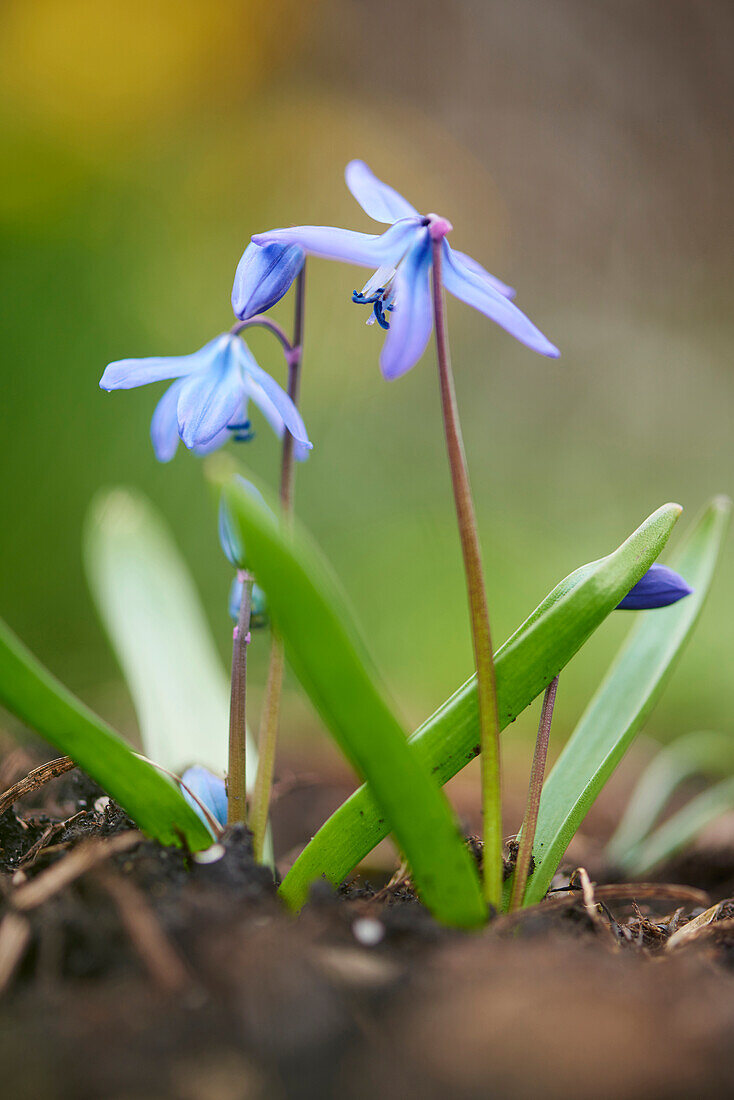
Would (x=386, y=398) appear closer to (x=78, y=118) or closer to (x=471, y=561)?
(x=78, y=118)

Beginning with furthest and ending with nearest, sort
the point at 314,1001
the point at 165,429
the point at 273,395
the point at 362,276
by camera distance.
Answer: the point at 362,276 → the point at 165,429 → the point at 273,395 → the point at 314,1001

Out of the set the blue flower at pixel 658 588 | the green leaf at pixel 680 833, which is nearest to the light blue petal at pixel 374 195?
the blue flower at pixel 658 588

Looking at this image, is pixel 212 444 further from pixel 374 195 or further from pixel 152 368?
pixel 374 195

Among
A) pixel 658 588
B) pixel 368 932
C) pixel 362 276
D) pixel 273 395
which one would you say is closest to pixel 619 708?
pixel 658 588

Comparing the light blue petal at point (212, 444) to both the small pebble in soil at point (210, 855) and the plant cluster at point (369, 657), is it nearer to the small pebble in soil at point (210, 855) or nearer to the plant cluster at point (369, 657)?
the plant cluster at point (369, 657)

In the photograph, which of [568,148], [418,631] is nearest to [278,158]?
[568,148]
